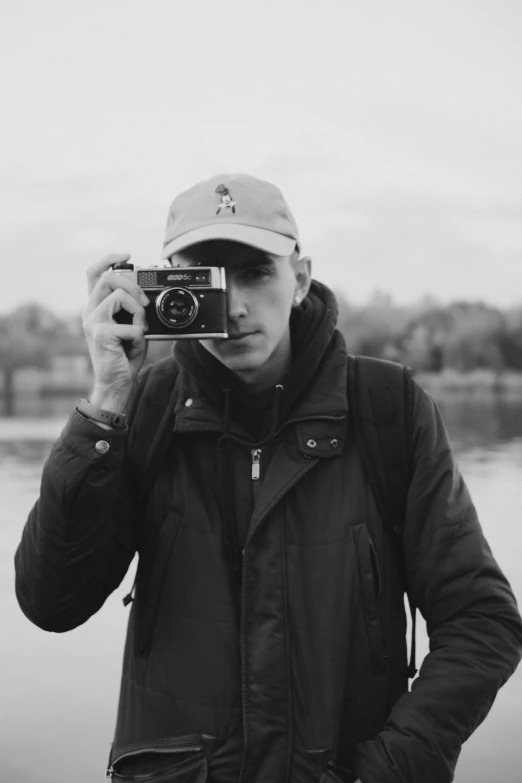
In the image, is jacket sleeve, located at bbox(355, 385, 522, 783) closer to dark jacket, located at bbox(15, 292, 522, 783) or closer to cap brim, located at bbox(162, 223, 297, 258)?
dark jacket, located at bbox(15, 292, 522, 783)

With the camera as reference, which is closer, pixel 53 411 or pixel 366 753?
pixel 366 753

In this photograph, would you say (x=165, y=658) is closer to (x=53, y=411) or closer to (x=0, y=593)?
(x=0, y=593)

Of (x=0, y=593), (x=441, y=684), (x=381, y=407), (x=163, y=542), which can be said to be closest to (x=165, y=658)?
(x=163, y=542)

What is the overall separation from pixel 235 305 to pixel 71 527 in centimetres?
72

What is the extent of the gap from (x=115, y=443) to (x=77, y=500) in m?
0.17

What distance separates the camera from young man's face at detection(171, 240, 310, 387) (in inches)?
94.9

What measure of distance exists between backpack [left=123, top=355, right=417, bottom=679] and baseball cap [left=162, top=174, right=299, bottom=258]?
1.27 feet

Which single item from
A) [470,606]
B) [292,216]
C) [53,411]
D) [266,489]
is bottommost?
[53,411]

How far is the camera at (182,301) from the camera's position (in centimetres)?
236

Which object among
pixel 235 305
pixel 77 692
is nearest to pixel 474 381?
pixel 77 692

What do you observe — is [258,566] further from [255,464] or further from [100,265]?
[100,265]

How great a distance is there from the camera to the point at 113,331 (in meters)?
2.40

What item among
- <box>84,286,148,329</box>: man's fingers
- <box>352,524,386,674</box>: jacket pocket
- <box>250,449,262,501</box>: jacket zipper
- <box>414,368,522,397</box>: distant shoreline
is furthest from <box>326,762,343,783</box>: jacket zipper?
<box>414,368,522,397</box>: distant shoreline

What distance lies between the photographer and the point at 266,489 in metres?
2.25
